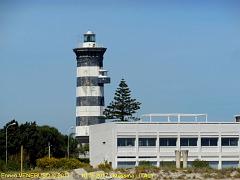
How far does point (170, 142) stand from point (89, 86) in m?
23.5

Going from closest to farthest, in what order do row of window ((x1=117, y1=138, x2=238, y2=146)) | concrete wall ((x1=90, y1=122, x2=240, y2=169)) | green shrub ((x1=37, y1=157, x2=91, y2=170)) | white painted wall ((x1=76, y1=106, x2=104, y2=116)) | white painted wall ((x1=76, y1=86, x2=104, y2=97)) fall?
green shrub ((x1=37, y1=157, x2=91, y2=170))
concrete wall ((x1=90, y1=122, x2=240, y2=169))
row of window ((x1=117, y1=138, x2=238, y2=146))
white painted wall ((x1=76, y1=106, x2=104, y2=116))
white painted wall ((x1=76, y1=86, x2=104, y2=97))

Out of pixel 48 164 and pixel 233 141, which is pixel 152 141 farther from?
pixel 48 164

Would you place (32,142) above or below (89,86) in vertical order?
below

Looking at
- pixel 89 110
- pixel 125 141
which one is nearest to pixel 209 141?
pixel 125 141

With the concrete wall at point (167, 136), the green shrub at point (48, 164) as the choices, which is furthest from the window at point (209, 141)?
the green shrub at point (48, 164)

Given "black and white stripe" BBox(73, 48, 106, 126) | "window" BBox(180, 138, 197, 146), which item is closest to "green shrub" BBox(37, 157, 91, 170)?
"window" BBox(180, 138, 197, 146)

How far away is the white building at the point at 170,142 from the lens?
82188 millimetres

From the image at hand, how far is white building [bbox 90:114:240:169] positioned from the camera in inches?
3236

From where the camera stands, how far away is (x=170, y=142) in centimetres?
8269

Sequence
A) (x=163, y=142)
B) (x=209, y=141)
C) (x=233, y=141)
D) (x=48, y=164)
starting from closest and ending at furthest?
(x=48, y=164)
(x=163, y=142)
(x=209, y=141)
(x=233, y=141)

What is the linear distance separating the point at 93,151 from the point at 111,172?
3583cm

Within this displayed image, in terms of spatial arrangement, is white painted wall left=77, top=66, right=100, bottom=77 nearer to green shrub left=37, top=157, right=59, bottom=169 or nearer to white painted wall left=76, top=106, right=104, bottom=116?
white painted wall left=76, top=106, right=104, bottom=116

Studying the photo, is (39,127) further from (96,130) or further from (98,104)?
(96,130)

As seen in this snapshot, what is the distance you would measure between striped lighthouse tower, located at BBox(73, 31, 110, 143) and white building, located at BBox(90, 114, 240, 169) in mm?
18298
